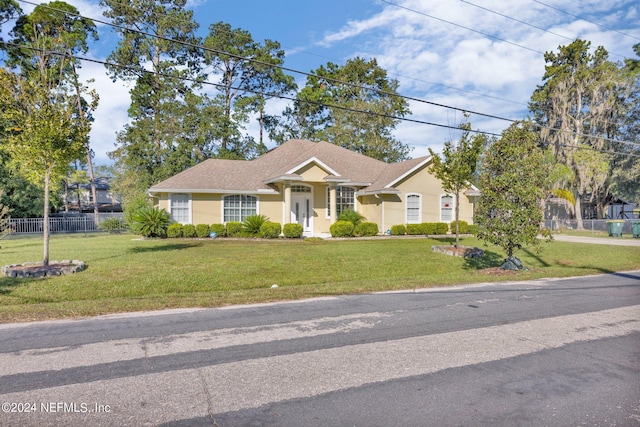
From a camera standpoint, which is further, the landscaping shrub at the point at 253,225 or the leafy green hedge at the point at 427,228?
the leafy green hedge at the point at 427,228

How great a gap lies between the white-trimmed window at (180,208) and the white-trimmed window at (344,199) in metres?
8.62

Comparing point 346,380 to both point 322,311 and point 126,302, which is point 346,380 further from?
point 126,302

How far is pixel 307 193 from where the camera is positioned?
1036 inches

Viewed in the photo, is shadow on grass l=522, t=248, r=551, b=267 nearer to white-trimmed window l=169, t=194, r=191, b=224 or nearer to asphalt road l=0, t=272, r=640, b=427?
asphalt road l=0, t=272, r=640, b=427

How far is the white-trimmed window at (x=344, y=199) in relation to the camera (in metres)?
26.8

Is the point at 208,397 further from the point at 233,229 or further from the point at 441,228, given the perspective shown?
the point at 441,228

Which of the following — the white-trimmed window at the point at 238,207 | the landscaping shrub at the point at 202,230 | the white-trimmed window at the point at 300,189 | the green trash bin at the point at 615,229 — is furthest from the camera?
the green trash bin at the point at 615,229

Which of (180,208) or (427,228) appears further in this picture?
(427,228)

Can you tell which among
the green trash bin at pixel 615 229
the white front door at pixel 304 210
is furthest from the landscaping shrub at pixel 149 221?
the green trash bin at pixel 615 229

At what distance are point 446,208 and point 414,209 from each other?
2.55 m

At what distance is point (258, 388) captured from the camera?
4.31 m

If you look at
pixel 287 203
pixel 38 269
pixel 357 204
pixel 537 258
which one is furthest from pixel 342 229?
pixel 38 269

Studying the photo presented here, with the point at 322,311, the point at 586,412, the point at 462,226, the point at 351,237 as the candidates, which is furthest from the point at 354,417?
the point at 462,226

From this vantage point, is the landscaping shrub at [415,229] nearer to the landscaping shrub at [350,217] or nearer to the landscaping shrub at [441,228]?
the landscaping shrub at [441,228]
